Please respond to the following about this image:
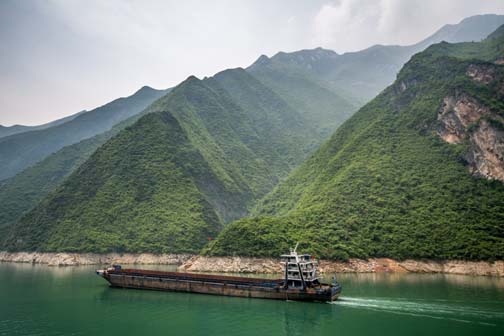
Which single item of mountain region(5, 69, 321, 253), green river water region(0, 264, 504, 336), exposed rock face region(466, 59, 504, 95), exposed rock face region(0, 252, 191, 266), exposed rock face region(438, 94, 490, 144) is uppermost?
exposed rock face region(466, 59, 504, 95)

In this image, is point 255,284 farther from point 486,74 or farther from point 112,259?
point 486,74

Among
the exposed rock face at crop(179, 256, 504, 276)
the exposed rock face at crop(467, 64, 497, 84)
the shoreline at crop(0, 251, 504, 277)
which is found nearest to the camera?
the shoreline at crop(0, 251, 504, 277)

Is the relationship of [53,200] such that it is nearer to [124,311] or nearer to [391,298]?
[124,311]

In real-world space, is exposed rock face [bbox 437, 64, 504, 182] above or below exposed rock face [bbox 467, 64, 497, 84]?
below

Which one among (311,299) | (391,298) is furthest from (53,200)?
(391,298)

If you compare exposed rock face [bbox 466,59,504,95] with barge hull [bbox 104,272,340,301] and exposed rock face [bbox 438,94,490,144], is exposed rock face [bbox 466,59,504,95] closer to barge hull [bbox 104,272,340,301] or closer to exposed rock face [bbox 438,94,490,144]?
exposed rock face [bbox 438,94,490,144]

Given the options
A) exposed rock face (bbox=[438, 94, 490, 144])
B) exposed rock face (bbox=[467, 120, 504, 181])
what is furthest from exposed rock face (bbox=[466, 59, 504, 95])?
exposed rock face (bbox=[467, 120, 504, 181])

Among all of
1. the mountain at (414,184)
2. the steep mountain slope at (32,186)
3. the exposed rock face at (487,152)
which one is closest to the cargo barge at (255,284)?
the mountain at (414,184)

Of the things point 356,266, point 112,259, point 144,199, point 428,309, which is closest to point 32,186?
point 144,199
